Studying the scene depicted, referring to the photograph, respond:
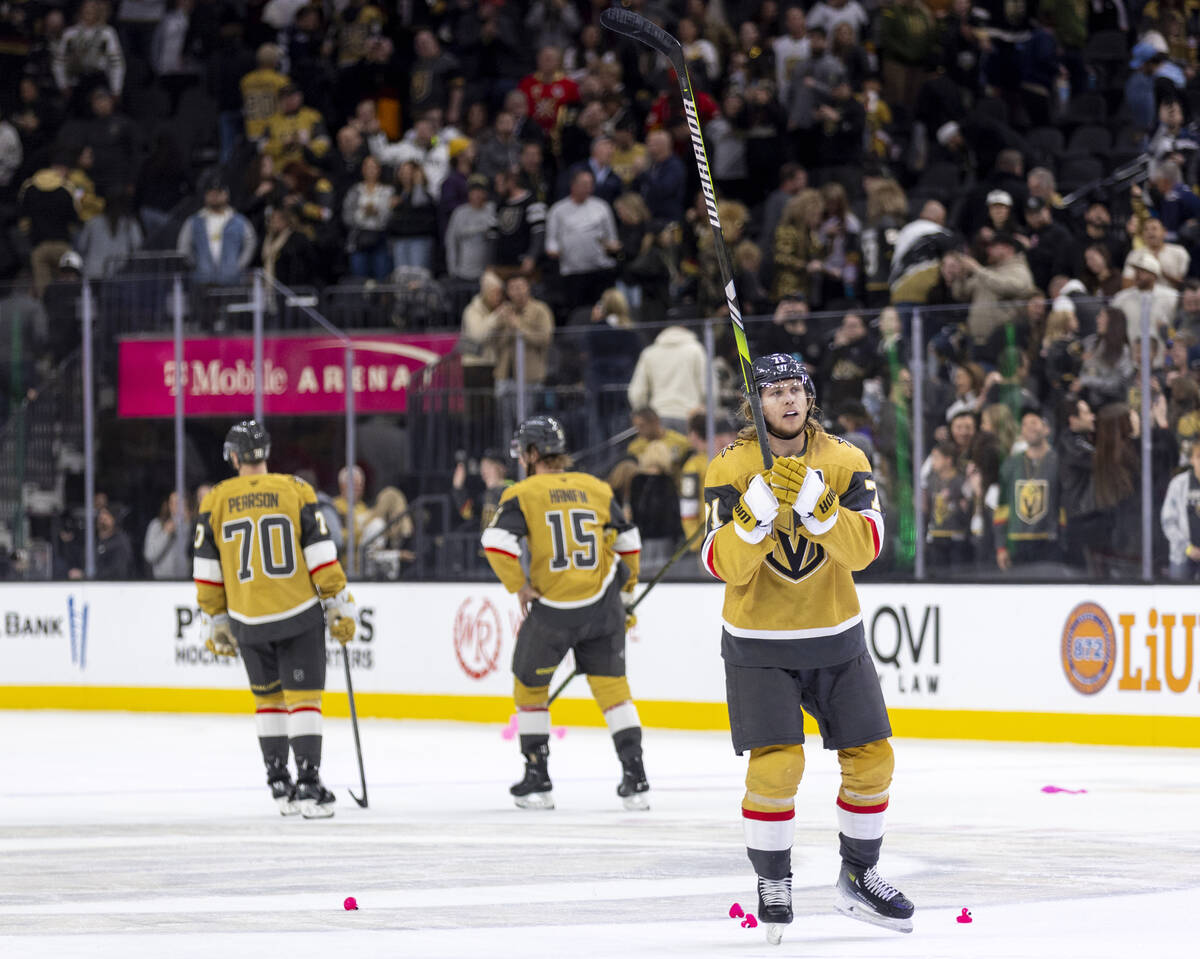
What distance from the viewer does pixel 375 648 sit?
542 inches

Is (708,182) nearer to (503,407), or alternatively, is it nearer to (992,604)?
(992,604)

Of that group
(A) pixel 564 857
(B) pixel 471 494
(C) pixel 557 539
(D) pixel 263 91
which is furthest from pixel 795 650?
(D) pixel 263 91

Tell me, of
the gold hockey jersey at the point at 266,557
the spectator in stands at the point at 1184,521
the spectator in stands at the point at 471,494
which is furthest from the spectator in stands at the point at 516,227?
the gold hockey jersey at the point at 266,557

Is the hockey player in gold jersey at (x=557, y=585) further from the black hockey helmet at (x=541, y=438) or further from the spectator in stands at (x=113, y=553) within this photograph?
the spectator in stands at (x=113, y=553)

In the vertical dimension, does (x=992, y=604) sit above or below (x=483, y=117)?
below

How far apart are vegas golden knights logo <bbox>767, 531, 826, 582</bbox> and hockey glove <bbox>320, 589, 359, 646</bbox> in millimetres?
3491

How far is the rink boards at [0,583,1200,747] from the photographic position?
36.4ft

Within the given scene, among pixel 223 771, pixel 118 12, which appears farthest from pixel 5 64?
pixel 223 771

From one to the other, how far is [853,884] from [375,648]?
8.19m

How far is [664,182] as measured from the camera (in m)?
15.4

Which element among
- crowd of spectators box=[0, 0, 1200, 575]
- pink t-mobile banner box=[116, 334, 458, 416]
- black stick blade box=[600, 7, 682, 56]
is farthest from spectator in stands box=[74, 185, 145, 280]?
black stick blade box=[600, 7, 682, 56]

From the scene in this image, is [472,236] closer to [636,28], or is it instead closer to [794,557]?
[636,28]

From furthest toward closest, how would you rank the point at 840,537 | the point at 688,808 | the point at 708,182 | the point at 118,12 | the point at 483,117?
the point at 118,12 < the point at 483,117 < the point at 688,808 < the point at 708,182 < the point at 840,537

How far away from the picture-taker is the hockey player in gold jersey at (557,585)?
915 cm
